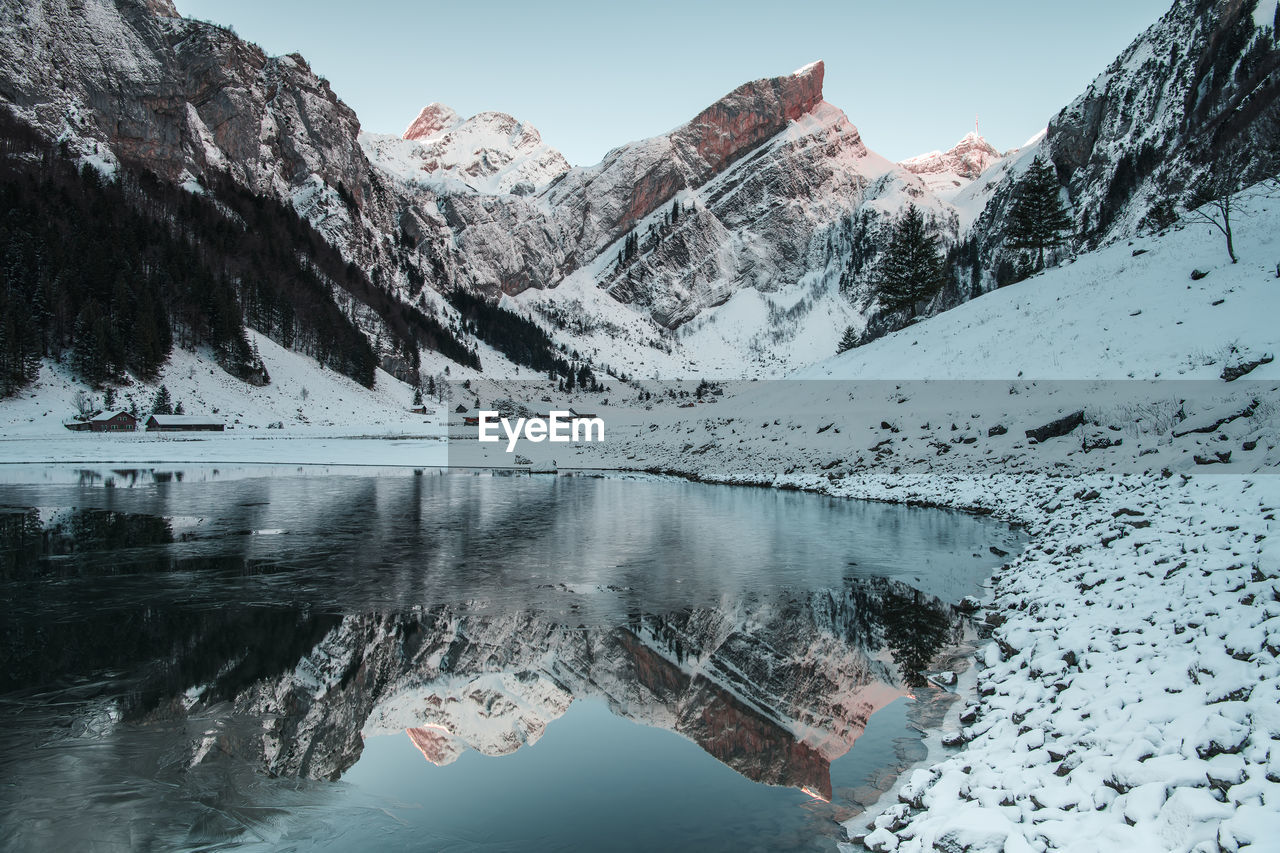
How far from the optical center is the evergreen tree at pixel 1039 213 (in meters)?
53.2

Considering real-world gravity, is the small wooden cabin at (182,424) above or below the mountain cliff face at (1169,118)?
below

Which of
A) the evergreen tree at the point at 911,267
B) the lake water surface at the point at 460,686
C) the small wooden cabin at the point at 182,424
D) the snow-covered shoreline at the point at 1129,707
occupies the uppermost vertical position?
the evergreen tree at the point at 911,267

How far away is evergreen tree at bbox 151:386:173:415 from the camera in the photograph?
71125mm

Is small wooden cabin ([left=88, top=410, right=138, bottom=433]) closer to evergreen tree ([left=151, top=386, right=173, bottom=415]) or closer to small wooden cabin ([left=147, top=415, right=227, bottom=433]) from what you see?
small wooden cabin ([left=147, top=415, right=227, bottom=433])

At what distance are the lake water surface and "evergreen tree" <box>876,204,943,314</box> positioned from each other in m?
47.7

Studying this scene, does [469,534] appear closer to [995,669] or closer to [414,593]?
[414,593]

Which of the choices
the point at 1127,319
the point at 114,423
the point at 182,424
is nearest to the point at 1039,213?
the point at 1127,319

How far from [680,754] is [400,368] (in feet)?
428

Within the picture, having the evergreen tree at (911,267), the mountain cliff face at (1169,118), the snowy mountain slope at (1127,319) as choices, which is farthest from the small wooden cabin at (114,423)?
the mountain cliff face at (1169,118)

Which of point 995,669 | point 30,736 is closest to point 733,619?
point 995,669

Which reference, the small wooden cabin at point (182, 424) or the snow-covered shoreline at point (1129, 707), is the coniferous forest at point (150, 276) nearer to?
the small wooden cabin at point (182, 424)

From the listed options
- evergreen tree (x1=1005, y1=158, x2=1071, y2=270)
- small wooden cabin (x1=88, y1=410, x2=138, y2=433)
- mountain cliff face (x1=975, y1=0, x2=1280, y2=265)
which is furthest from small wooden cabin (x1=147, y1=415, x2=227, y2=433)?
mountain cliff face (x1=975, y1=0, x2=1280, y2=265)

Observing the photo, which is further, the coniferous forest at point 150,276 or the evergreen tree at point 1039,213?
the coniferous forest at point 150,276

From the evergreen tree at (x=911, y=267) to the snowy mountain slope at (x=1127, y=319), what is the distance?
1265 centimetres
